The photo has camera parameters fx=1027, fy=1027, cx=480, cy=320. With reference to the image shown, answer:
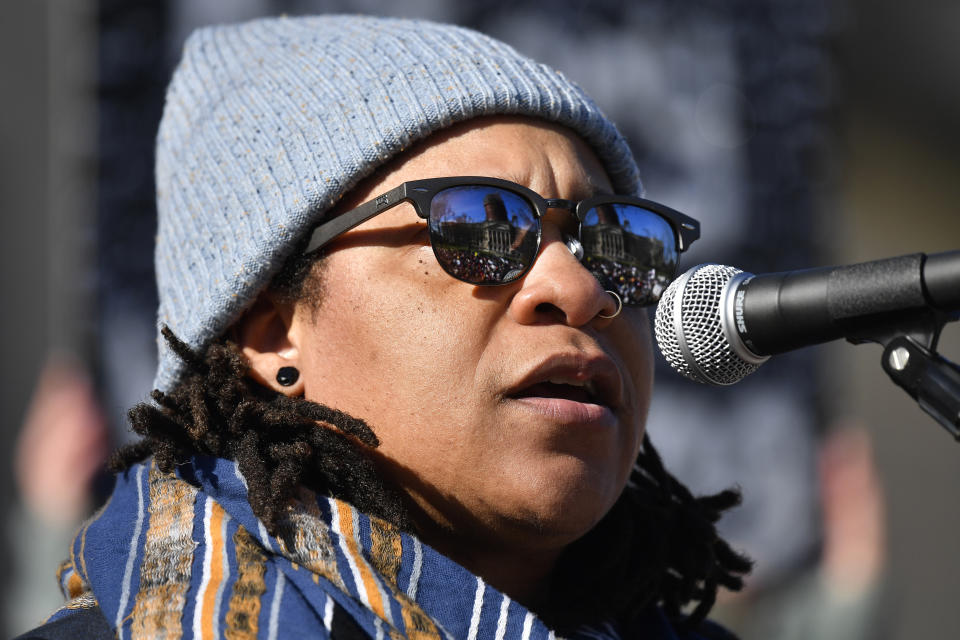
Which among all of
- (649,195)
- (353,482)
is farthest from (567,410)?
(649,195)

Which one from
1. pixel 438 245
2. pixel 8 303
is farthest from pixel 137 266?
pixel 438 245

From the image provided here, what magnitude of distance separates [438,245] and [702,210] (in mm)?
3488

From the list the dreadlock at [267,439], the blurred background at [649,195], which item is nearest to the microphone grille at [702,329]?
→ the dreadlock at [267,439]

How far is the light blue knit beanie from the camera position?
222 cm

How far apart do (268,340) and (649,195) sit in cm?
313

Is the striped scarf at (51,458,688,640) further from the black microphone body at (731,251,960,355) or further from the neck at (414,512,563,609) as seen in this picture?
the black microphone body at (731,251,960,355)

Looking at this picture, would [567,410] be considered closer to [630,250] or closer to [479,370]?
[479,370]

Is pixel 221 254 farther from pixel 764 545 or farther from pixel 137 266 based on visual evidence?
pixel 764 545

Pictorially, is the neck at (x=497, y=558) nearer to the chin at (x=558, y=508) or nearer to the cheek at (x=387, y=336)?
the chin at (x=558, y=508)

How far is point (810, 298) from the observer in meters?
1.48

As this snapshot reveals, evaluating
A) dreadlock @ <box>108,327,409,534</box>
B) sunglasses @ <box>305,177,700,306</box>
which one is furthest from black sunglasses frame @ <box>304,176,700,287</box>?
dreadlock @ <box>108,327,409,534</box>

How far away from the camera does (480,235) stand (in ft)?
6.88

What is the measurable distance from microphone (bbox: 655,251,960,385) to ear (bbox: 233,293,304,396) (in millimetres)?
914

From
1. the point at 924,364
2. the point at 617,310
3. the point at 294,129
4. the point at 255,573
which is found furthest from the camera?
the point at 294,129
